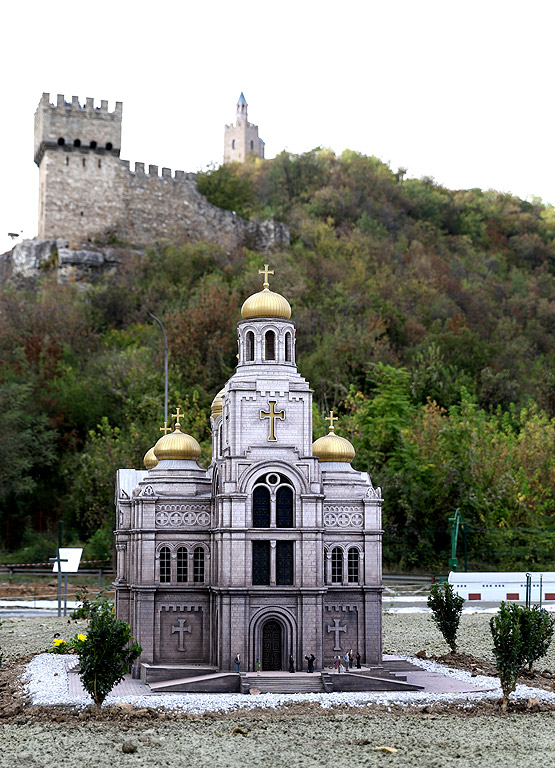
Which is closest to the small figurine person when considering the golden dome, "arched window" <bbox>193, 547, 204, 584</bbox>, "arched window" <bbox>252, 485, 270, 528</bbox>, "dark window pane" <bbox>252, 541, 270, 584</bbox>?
"dark window pane" <bbox>252, 541, 270, 584</bbox>

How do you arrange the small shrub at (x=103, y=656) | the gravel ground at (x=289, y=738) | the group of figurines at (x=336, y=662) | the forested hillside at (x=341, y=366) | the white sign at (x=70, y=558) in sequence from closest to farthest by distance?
the gravel ground at (x=289, y=738) < the small shrub at (x=103, y=656) < the group of figurines at (x=336, y=662) < the white sign at (x=70, y=558) < the forested hillside at (x=341, y=366)

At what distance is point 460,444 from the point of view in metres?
51.8

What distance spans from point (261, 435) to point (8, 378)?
101 feet

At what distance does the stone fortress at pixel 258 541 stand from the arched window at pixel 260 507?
0.08 ft

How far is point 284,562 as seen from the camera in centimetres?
2706

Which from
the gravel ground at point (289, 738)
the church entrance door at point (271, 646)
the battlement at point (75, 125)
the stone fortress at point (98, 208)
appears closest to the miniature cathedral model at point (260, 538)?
the church entrance door at point (271, 646)

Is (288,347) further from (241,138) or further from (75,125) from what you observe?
(241,138)

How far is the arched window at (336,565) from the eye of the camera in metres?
28.1

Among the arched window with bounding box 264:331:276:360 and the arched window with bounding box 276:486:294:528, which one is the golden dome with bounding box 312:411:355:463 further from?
the arched window with bounding box 264:331:276:360

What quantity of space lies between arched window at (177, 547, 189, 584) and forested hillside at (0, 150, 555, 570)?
18.3 m

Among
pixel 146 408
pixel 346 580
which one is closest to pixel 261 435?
pixel 346 580

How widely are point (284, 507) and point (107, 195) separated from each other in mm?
44475

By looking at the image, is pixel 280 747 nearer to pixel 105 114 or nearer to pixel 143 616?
pixel 143 616

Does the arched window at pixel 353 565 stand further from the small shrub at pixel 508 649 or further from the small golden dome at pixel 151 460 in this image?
the small golden dome at pixel 151 460
